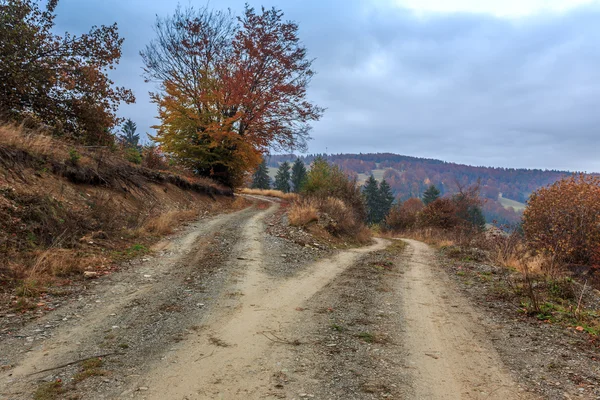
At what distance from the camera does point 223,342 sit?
3979 millimetres

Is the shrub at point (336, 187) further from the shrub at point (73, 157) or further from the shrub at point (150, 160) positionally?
the shrub at point (73, 157)

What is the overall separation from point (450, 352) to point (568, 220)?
44.4 ft

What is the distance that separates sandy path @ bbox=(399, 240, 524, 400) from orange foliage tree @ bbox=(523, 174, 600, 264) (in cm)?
876

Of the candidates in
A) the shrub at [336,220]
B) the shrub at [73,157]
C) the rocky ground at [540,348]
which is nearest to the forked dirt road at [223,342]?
the rocky ground at [540,348]

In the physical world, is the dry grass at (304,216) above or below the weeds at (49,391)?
above

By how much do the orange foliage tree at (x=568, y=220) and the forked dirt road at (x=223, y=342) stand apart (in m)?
9.24

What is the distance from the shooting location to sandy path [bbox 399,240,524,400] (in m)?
3.18

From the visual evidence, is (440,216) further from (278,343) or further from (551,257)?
(278,343)

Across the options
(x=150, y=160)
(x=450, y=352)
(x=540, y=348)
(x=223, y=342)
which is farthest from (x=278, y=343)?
(x=150, y=160)

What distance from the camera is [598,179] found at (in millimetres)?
14969

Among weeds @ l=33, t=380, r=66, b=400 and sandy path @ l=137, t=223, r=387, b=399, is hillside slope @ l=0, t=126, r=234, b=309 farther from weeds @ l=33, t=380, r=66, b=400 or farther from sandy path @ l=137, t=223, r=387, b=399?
sandy path @ l=137, t=223, r=387, b=399

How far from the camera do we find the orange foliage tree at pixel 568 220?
13117 millimetres

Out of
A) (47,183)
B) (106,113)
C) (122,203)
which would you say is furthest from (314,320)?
(106,113)

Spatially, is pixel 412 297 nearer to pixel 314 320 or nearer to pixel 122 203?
pixel 314 320
